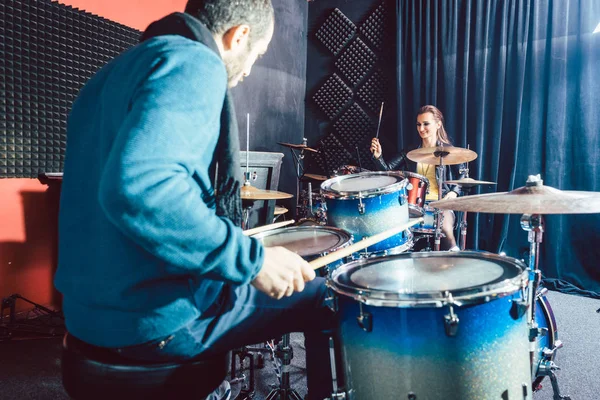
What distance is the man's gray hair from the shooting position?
1.04m

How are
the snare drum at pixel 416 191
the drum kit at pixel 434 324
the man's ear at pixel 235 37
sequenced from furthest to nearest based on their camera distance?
the snare drum at pixel 416 191 < the man's ear at pixel 235 37 < the drum kit at pixel 434 324

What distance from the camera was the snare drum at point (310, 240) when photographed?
5.15 feet

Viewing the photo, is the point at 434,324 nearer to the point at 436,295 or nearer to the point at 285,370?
the point at 436,295

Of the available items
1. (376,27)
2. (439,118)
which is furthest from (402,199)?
(376,27)

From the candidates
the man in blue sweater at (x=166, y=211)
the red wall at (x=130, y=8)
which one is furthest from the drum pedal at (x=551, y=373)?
the red wall at (x=130, y=8)

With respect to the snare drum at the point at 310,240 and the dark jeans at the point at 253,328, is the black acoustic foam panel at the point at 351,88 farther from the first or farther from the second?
the dark jeans at the point at 253,328

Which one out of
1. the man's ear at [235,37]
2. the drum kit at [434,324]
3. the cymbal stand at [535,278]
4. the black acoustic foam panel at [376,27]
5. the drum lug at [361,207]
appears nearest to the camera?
the drum kit at [434,324]

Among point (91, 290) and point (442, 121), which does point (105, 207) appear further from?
point (442, 121)

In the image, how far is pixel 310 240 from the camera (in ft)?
5.80

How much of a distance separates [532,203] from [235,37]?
112 centimetres

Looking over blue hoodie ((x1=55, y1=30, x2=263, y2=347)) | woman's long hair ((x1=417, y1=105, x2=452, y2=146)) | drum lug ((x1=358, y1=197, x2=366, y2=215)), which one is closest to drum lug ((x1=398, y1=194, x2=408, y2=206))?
drum lug ((x1=358, y1=197, x2=366, y2=215))

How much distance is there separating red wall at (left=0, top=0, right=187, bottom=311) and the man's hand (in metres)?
2.56

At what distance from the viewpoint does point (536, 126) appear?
4.04 m

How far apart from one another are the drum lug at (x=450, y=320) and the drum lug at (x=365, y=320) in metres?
0.17
